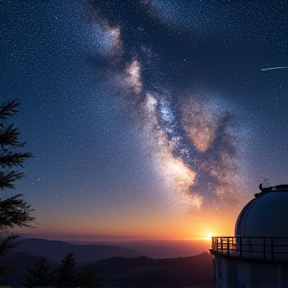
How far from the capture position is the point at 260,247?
14.3 m

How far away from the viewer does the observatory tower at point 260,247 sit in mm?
12625

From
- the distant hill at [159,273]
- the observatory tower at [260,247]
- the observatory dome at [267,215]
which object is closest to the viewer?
the observatory tower at [260,247]

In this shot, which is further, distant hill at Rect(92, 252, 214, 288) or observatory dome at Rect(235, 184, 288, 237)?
distant hill at Rect(92, 252, 214, 288)

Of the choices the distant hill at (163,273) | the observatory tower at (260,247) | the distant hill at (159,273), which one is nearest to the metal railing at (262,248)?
the observatory tower at (260,247)

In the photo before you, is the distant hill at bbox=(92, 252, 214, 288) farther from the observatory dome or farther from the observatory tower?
the observatory dome

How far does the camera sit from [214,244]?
17.0 m

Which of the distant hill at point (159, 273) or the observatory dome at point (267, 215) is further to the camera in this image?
the distant hill at point (159, 273)

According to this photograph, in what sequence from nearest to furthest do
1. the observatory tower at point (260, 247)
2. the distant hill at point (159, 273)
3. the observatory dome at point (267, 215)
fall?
the observatory tower at point (260, 247) → the observatory dome at point (267, 215) → the distant hill at point (159, 273)

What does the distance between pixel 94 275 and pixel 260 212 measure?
9999 millimetres

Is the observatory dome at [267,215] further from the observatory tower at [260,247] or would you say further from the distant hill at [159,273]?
the distant hill at [159,273]

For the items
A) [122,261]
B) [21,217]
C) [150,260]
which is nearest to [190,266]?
[150,260]

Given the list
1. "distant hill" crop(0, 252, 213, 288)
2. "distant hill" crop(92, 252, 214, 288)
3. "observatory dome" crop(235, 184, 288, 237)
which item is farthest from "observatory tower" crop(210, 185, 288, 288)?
"distant hill" crop(92, 252, 214, 288)

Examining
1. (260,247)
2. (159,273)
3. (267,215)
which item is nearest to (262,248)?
(260,247)

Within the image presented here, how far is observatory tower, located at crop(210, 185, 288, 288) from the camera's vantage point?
12.6 meters
